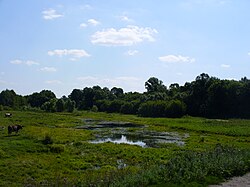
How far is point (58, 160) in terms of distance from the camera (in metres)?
27.0

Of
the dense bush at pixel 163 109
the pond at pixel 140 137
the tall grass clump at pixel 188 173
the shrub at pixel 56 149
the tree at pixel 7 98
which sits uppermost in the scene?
the tree at pixel 7 98

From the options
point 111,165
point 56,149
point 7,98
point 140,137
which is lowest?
point 111,165

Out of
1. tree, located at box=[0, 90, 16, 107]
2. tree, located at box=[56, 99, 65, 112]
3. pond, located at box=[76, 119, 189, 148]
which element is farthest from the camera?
tree, located at box=[0, 90, 16, 107]

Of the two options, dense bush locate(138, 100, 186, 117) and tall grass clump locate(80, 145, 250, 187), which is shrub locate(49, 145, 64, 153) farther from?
dense bush locate(138, 100, 186, 117)

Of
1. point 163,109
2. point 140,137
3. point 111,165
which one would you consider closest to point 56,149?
point 111,165

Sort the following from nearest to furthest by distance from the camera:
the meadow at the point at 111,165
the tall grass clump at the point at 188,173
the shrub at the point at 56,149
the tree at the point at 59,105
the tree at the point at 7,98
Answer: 1. the tall grass clump at the point at 188,173
2. the meadow at the point at 111,165
3. the shrub at the point at 56,149
4. the tree at the point at 59,105
5. the tree at the point at 7,98

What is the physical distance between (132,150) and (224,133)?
28308mm

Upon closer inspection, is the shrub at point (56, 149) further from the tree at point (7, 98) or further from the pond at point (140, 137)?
the tree at point (7, 98)

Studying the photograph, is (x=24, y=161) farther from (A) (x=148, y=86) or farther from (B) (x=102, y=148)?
(A) (x=148, y=86)

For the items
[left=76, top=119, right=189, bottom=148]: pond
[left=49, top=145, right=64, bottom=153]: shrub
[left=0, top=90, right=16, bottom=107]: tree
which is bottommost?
[left=76, top=119, right=189, bottom=148]: pond

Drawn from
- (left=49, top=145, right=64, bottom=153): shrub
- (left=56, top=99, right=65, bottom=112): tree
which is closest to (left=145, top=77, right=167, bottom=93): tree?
(left=56, top=99, right=65, bottom=112): tree

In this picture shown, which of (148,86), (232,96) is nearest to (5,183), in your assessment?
(232,96)

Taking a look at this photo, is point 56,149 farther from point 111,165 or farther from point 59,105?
point 59,105

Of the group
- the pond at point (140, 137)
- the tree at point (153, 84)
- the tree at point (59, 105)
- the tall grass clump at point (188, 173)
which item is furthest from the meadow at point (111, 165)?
the tree at point (153, 84)
